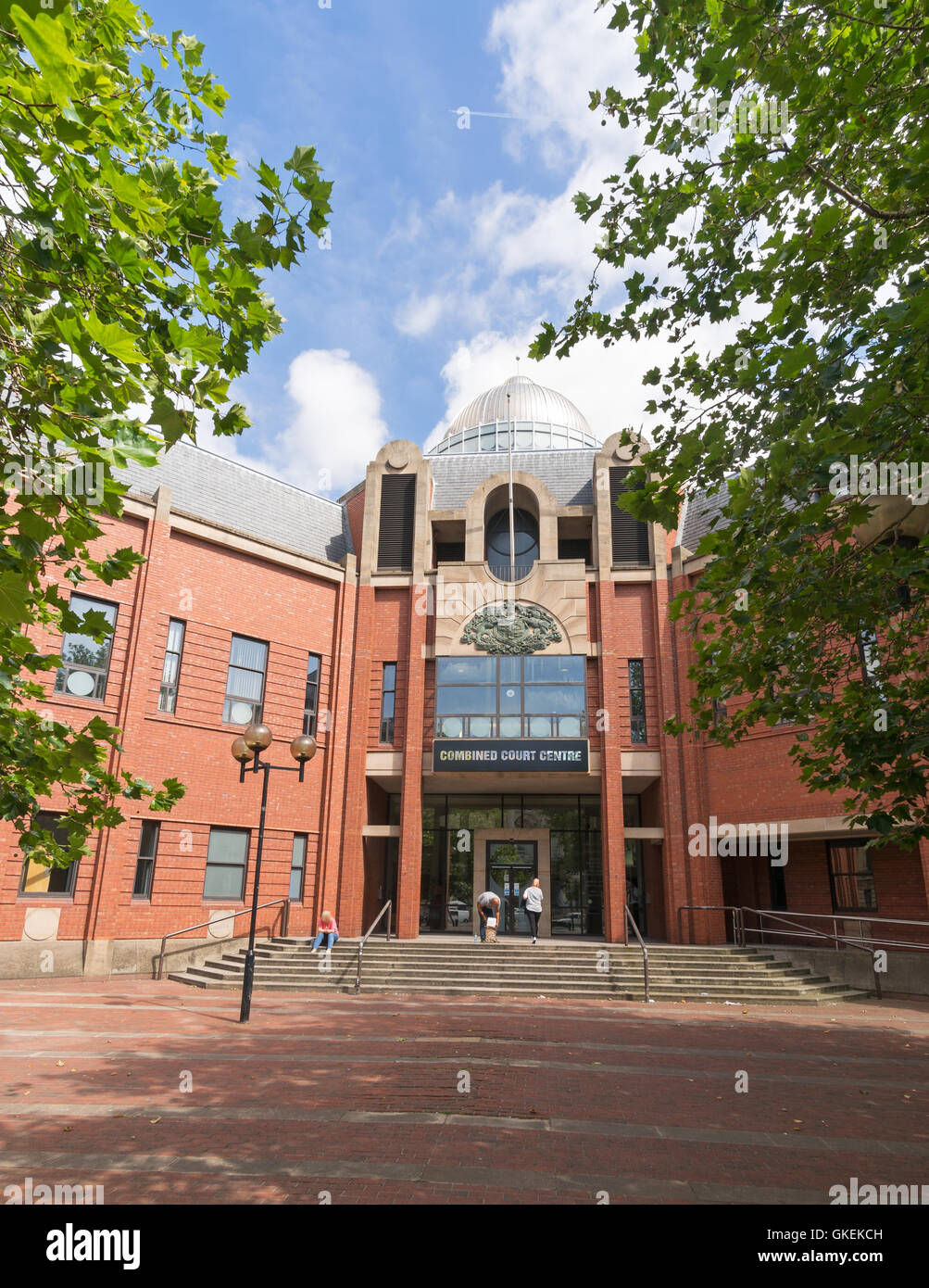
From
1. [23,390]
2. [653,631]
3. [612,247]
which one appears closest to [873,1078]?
[612,247]

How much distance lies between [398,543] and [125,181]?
64.7ft

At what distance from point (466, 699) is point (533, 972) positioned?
288 inches

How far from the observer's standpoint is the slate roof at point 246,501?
19.6 meters

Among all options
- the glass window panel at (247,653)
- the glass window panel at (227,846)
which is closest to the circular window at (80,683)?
the glass window panel at (247,653)

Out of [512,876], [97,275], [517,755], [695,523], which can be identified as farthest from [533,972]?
[97,275]

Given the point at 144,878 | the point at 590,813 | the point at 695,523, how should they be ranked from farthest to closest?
the point at 695,523 < the point at 590,813 < the point at 144,878

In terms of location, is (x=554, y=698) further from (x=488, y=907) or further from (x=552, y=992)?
(x=552, y=992)

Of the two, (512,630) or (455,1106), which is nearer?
(455,1106)

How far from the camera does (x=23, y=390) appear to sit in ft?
10.8

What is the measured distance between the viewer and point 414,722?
20500mm

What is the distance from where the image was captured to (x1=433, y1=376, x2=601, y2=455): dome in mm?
36281

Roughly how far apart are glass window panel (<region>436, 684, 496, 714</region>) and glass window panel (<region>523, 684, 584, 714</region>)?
987mm

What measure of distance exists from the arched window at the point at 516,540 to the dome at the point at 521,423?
11.5 metres

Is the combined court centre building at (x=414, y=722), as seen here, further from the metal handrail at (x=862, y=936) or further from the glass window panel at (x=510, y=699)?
the metal handrail at (x=862, y=936)
